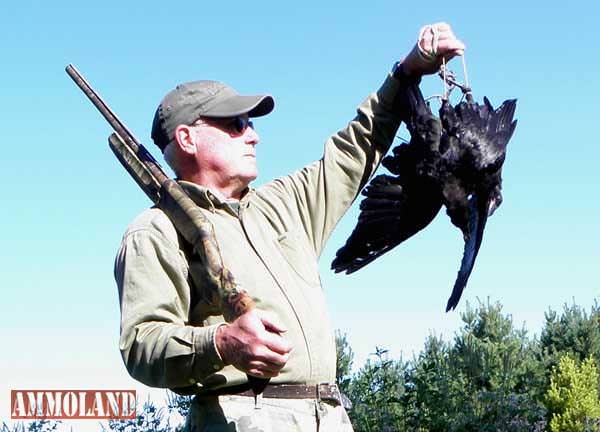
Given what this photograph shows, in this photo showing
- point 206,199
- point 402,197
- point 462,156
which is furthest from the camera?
point 402,197

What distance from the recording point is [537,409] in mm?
13570

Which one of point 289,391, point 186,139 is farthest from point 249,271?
point 186,139

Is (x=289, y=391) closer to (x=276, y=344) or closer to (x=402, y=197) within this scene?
(x=276, y=344)

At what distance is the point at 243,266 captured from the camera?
3025mm

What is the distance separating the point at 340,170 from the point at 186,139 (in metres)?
0.65

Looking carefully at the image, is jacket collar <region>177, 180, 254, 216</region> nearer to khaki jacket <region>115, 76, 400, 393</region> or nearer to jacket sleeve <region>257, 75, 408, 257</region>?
khaki jacket <region>115, 76, 400, 393</region>

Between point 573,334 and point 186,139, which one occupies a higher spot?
point 573,334

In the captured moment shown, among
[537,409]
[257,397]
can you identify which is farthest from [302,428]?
[537,409]

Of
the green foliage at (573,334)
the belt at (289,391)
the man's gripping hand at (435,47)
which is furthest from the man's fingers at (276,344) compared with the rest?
the green foliage at (573,334)

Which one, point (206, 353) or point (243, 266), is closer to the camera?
point (206, 353)

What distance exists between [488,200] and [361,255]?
2.47 ft

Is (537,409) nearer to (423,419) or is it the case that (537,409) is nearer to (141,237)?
(423,419)

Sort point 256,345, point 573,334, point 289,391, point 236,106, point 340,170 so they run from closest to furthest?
1. point 256,345
2. point 289,391
3. point 236,106
4. point 340,170
5. point 573,334

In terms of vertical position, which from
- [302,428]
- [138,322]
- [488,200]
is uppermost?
[488,200]
